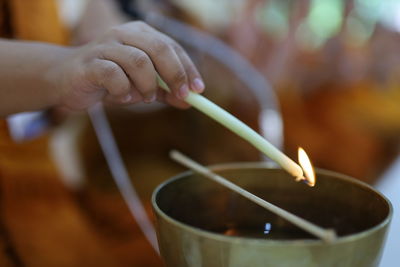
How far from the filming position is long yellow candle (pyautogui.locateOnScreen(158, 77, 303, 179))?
345 mm

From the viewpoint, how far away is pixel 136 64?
0.39 m

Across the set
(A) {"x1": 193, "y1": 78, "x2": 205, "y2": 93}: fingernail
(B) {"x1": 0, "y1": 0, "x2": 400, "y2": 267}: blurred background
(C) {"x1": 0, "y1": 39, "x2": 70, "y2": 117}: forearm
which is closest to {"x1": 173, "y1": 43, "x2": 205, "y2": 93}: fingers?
(A) {"x1": 193, "y1": 78, "x2": 205, "y2": 93}: fingernail

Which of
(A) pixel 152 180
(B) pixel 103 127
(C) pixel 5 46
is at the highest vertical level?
(C) pixel 5 46

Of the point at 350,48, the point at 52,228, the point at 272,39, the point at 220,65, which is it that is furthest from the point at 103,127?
the point at 350,48

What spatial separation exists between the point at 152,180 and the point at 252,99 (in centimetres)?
39

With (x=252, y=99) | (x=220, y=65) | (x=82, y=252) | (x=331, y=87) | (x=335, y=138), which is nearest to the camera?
(x=82, y=252)

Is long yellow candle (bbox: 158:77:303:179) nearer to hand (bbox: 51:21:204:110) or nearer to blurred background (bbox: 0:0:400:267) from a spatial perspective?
hand (bbox: 51:21:204:110)

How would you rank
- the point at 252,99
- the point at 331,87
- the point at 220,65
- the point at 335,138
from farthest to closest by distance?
the point at 331,87
the point at 335,138
the point at 252,99
the point at 220,65

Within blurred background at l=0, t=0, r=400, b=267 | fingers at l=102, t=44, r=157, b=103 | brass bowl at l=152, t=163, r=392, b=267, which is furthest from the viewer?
blurred background at l=0, t=0, r=400, b=267

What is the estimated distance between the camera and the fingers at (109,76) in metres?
0.40

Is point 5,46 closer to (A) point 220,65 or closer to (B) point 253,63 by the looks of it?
(A) point 220,65

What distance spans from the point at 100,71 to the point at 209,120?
104 cm

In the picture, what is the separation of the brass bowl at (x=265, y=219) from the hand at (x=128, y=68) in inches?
3.1

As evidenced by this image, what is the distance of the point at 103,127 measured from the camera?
119 centimetres
